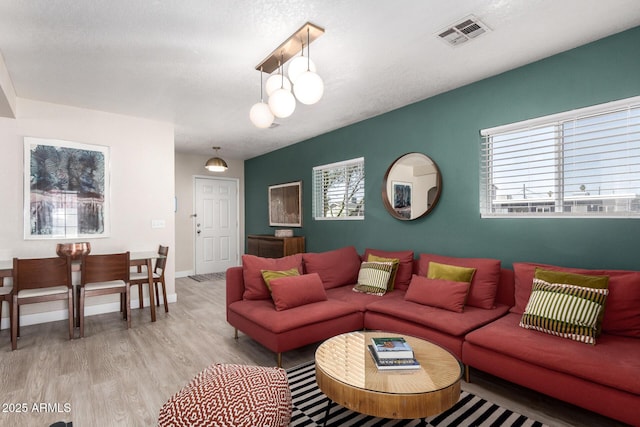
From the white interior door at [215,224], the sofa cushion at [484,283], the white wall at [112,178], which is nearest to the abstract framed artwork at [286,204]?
the white interior door at [215,224]

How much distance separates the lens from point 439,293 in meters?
2.80

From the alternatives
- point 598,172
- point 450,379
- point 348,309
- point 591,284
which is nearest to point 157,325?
point 348,309

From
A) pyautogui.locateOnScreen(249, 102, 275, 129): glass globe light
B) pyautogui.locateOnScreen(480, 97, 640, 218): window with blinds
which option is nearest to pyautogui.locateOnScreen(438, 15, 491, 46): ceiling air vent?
pyautogui.locateOnScreen(480, 97, 640, 218): window with blinds

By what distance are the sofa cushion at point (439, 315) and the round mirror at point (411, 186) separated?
3.97 feet

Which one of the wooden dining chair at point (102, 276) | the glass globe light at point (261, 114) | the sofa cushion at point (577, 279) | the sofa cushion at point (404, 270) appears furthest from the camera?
the sofa cushion at point (404, 270)

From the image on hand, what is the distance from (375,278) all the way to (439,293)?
748 mm

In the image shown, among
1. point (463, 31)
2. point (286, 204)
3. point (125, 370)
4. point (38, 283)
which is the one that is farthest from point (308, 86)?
point (286, 204)

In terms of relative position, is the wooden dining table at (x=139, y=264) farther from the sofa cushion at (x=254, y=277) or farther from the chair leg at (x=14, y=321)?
the sofa cushion at (x=254, y=277)

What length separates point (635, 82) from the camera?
7.70 ft

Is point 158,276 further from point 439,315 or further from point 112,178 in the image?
point 439,315

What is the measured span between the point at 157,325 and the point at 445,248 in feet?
11.0

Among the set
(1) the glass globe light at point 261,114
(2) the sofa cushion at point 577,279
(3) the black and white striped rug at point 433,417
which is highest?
(1) the glass globe light at point 261,114

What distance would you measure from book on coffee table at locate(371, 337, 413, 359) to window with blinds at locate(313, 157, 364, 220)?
8.70 ft

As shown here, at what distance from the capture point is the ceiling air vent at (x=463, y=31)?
2225mm
